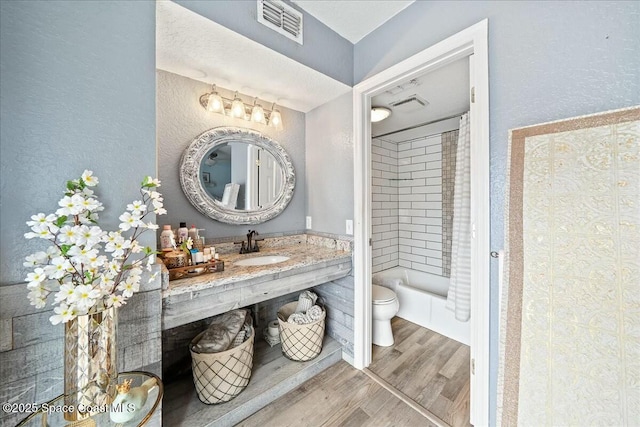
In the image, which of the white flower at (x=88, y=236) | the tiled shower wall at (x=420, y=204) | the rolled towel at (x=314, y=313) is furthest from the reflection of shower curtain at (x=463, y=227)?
the white flower at (x=88, y=236)

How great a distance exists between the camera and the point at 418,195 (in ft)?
10.2

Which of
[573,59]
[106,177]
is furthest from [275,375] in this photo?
[573,59]

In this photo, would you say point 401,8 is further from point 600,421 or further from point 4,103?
point 600,421

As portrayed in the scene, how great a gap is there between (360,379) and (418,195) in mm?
2278

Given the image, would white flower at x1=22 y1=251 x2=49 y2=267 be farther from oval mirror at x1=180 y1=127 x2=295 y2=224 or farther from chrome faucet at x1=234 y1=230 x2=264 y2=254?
chrome faucet at x1=234 y1=230 x2=264 y2=254

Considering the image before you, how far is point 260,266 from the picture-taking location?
146cm

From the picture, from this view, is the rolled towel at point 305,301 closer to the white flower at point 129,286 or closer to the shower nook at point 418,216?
the shower nook at point 418,216

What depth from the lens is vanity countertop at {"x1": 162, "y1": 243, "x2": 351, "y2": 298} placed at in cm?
116

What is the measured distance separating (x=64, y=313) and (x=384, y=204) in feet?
9.73

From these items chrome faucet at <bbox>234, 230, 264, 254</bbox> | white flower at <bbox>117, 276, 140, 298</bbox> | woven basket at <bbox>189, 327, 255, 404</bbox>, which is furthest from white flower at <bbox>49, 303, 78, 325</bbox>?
chrome faucet at <bbox>234, 230, 264, 254</bbox>

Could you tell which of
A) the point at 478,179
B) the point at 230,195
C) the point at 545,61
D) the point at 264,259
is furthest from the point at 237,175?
the point at 545,61

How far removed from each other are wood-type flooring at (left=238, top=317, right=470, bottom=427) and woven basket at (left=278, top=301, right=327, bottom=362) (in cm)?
18

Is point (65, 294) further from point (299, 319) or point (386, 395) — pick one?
point (386, 395)

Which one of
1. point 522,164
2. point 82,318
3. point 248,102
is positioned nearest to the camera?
point 82,318
